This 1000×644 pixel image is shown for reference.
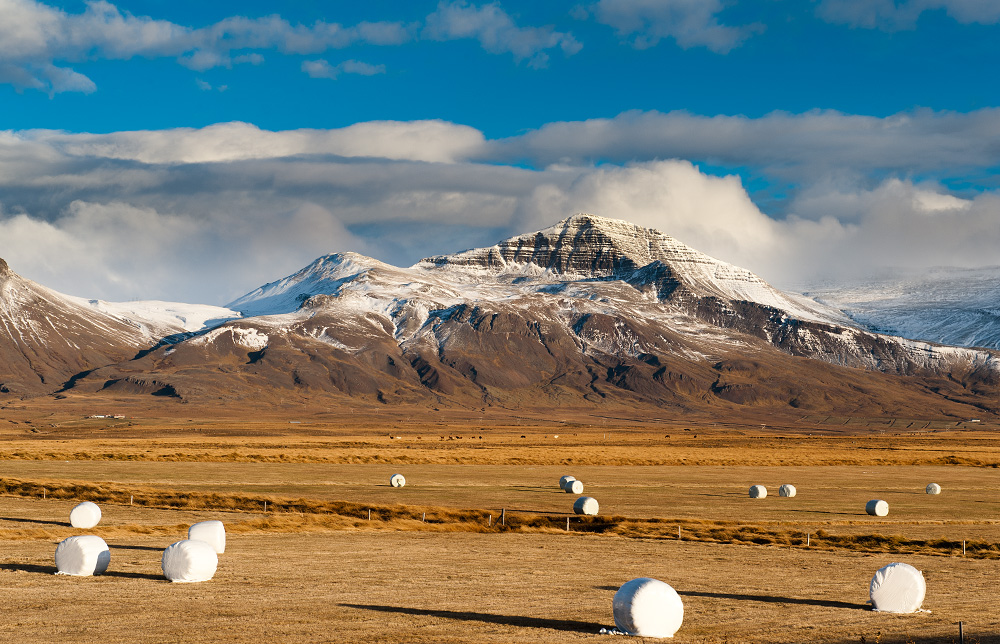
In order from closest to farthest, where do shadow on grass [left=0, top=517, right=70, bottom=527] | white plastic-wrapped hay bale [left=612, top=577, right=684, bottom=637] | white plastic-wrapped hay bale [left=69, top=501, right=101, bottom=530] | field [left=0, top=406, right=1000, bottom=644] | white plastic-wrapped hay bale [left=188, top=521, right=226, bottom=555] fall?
1. white plastic-wrapped hay bale [left=612, top=577, right=684, bottom=637]
2. field [left=0, top=406, right=1000, bottom=644]
3. white plastic-wrapped hay bale [left=188, top=521, right=226, bottom=555]
4. white plastic-wrapped hay bale [left=69, top=501, right=101, bottom=530]
5. shadow on grass [left=0, top=517, right=70, bottom=527]

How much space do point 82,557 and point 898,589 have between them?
21.8 meters

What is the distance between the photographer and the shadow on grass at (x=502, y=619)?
2305 centimetres

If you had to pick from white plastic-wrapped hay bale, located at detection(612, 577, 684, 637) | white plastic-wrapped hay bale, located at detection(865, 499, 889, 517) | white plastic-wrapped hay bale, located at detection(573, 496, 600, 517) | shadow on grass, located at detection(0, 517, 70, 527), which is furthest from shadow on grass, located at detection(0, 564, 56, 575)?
white plastic-wrapped hay bale, located at detection(865, 499, 889, 517)

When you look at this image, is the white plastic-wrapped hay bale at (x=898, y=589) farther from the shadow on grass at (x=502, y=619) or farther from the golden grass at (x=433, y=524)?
the golden grass at (x=433, y=524)

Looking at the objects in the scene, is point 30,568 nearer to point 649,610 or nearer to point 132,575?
point 132,575

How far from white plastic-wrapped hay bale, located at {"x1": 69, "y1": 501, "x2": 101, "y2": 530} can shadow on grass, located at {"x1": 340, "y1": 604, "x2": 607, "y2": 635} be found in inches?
767

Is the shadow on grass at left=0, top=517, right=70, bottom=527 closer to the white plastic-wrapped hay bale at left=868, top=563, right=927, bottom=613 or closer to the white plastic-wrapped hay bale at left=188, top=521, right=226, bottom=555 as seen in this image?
the white plastic-wrapped hay bale at left=188, top=521, right=226, bottom=555

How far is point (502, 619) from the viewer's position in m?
23.8

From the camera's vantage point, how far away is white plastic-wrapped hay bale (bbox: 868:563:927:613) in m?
24.8

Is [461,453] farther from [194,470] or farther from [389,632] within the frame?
[389,632]

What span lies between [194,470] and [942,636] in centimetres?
6203

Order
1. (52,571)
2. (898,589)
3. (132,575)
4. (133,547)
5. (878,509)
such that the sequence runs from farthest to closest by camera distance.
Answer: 1. (878,509)
2. (133,547)
3. (52,571)
4. (132,575)
5. (898,589)

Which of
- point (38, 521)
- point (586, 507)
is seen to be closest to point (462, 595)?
point (586, 507)

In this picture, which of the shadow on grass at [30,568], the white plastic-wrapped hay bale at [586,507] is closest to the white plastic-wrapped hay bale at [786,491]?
the white plastic-wrapped hay bale at [586,507]
